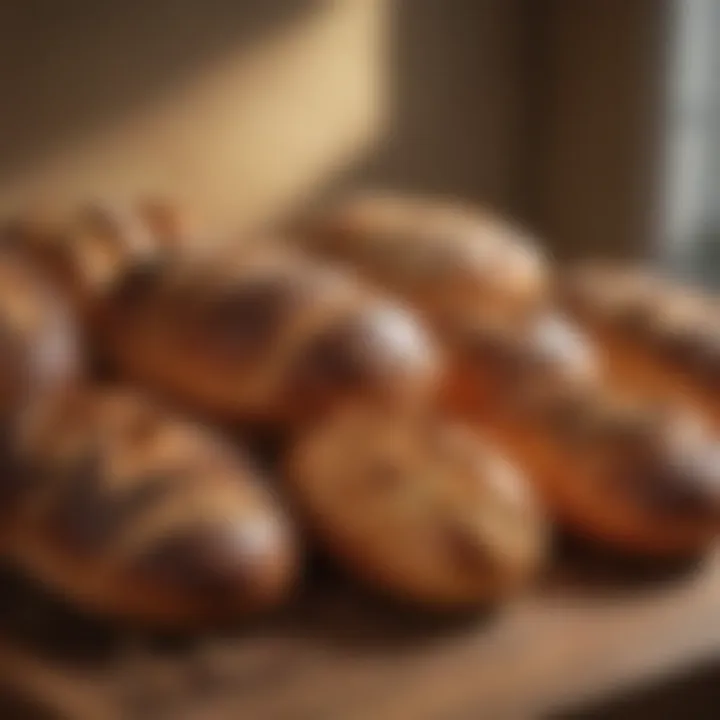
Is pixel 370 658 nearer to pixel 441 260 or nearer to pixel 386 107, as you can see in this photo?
pixel 441 260

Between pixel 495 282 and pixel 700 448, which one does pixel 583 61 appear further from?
pixel 700 448

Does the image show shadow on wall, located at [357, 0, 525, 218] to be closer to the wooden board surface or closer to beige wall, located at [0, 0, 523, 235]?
beige wall, located at [0, 0, 523, 235]

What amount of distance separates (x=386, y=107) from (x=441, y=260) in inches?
12.7

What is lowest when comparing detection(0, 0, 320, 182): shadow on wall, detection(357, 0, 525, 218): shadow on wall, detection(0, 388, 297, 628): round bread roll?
detection(0, 388, 297, 628): round bread roll

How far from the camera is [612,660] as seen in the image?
1.90 feet

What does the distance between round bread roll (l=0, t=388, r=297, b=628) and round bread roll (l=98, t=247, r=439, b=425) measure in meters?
0.06

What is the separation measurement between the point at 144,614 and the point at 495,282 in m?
0.30

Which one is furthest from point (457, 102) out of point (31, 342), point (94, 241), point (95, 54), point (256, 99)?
point (31, 342)

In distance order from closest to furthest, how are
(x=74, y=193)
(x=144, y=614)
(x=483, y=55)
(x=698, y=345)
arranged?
(x=144, y=614), (x=698, y=345), (x=74, y=193), (x=483, y=55)

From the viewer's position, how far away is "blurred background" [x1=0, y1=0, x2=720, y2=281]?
2.91 feet

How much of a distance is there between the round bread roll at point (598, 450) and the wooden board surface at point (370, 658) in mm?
30

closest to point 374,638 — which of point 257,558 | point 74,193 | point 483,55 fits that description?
point 257,558

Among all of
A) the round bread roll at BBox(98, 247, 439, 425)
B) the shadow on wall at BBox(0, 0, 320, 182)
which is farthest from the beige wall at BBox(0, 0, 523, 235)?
the round bread roll at BBox(98, 247, 439, 425)

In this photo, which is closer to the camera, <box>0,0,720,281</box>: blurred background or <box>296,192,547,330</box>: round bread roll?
<box>296,192,547,330</box>: round bread roll
